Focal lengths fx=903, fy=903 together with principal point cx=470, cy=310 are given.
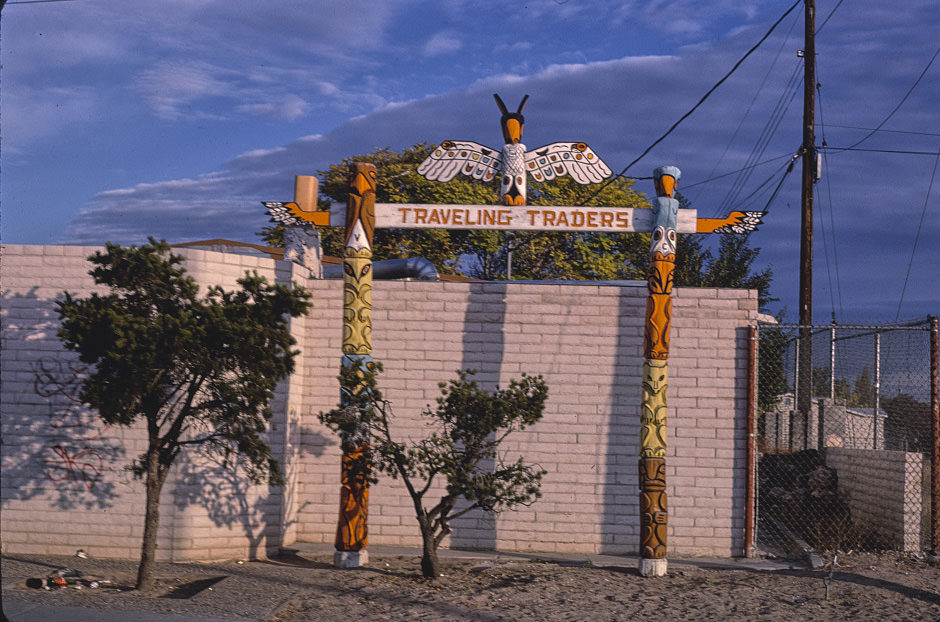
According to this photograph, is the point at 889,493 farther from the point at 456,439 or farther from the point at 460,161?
the point at 460,161

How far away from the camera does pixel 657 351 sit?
9.18m

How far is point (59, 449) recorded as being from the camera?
9273 mm

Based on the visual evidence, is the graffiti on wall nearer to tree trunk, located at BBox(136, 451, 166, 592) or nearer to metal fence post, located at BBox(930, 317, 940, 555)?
tree trunk, located at BBox(136, 451, 166, 592)

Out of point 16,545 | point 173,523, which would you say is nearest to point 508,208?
point 173,523

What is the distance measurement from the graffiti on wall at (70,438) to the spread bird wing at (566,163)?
5208 mm

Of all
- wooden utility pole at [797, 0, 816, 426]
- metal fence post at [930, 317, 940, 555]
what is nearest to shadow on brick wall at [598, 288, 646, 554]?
metal fence post at [930, 317, 940, 555]

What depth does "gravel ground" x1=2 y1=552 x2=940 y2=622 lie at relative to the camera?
746 centimetres

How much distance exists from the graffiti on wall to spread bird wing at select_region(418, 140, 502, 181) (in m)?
4.22

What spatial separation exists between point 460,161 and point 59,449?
515 cm

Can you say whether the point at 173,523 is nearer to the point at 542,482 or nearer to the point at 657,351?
the point at 542,482

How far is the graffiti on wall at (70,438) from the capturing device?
9266 millimetres

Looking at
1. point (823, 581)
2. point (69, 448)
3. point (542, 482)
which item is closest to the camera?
point (823, 581)

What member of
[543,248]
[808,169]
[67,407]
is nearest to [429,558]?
[67,407]

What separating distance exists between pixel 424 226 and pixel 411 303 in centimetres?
122
